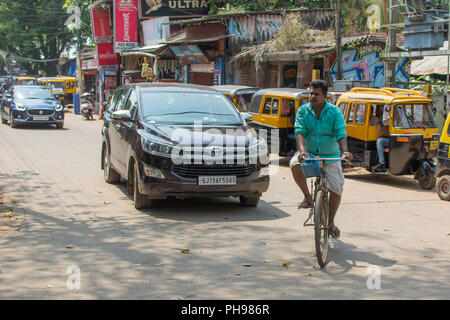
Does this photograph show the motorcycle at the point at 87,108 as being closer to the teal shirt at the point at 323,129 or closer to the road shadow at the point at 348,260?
the teal shirt at the point at 323,129

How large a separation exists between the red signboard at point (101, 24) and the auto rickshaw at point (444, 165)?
28.7m

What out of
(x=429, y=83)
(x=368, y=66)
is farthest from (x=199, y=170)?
(x=429, y=83)

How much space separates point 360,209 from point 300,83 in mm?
12747

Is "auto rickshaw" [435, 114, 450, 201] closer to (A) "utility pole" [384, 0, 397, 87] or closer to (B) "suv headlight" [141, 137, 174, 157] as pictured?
(A) "utility pole" [384, 0, 397, 87]

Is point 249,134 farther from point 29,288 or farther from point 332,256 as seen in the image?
point 29,288

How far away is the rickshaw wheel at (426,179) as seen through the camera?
10906 millimetres

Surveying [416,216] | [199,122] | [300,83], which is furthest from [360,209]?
[300,83]

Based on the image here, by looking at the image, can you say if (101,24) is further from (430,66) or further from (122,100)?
(122,100)

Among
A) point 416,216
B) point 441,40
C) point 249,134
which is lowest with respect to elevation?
point 416,216

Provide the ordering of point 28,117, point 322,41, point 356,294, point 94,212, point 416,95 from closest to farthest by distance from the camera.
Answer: point 356,294 < point 94,212 < point 416,95 < point 322,41 < point 28,117

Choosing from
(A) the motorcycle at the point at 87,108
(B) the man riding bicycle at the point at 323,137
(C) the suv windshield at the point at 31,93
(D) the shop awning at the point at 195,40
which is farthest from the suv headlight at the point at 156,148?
(A) the motorcycle at the point at 87,108

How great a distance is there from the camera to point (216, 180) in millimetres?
7875

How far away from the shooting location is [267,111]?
48.4ft

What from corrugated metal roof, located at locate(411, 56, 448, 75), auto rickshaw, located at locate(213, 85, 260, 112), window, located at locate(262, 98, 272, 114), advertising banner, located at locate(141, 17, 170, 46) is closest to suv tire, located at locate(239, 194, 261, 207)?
window, located at locate(262, 98, 272, 114)
